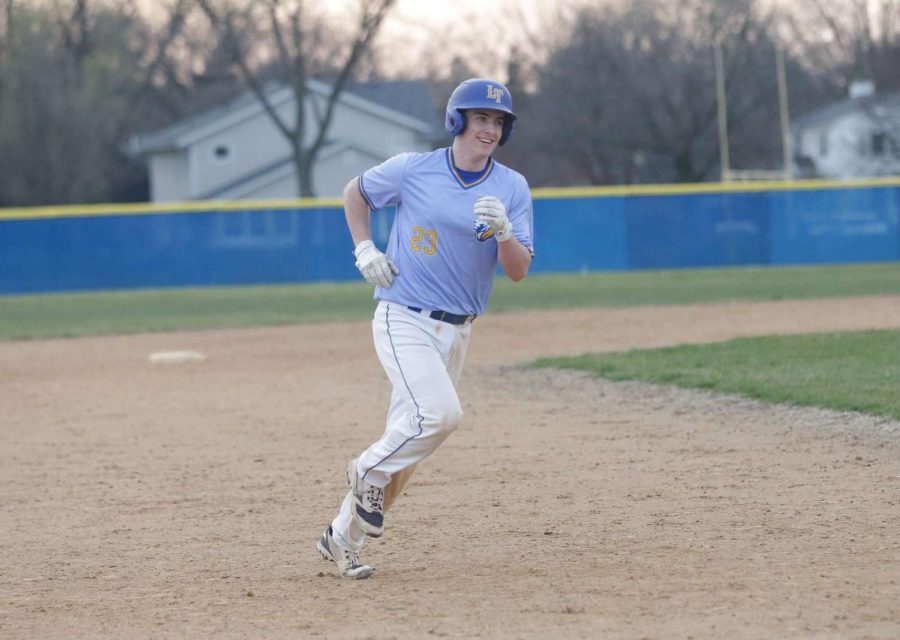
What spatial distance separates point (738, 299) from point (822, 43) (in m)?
32.9

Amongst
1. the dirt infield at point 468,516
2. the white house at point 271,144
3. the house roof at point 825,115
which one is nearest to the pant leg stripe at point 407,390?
the dirt infield at point 468,516

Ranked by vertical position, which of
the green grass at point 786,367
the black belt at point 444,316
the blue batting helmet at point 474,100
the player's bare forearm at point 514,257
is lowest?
the green grass at point 786,367

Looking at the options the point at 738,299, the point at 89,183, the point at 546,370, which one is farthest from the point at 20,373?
the point at 89,183

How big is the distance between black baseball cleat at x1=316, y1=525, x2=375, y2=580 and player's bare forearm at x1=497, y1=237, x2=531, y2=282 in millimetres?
1230

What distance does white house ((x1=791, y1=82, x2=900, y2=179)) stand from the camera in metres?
33.7

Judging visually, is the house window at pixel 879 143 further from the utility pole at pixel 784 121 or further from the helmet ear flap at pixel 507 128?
the helmet ear flap at pixel 507 128


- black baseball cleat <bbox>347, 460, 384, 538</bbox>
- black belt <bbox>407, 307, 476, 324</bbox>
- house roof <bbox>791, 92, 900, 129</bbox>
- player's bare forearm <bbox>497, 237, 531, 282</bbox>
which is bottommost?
black baseball cleat <bbox>347, 460, 384, 538</bbox>

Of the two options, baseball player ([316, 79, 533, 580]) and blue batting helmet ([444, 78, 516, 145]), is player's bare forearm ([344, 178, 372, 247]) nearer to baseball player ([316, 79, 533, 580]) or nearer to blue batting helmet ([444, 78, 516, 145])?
baseball player ([316, 79, 533, 580])

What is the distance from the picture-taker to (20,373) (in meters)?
13.5


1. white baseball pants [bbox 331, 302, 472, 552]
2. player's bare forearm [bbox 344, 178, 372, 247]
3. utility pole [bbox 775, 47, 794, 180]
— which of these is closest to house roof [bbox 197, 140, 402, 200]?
utility pole [bbox 775, 47, 794, 180]

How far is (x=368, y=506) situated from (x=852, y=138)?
4107 centimetres

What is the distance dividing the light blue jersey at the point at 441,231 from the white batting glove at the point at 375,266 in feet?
0.13

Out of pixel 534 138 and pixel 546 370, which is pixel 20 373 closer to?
pixel 546 370

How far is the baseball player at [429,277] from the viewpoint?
506 cm
